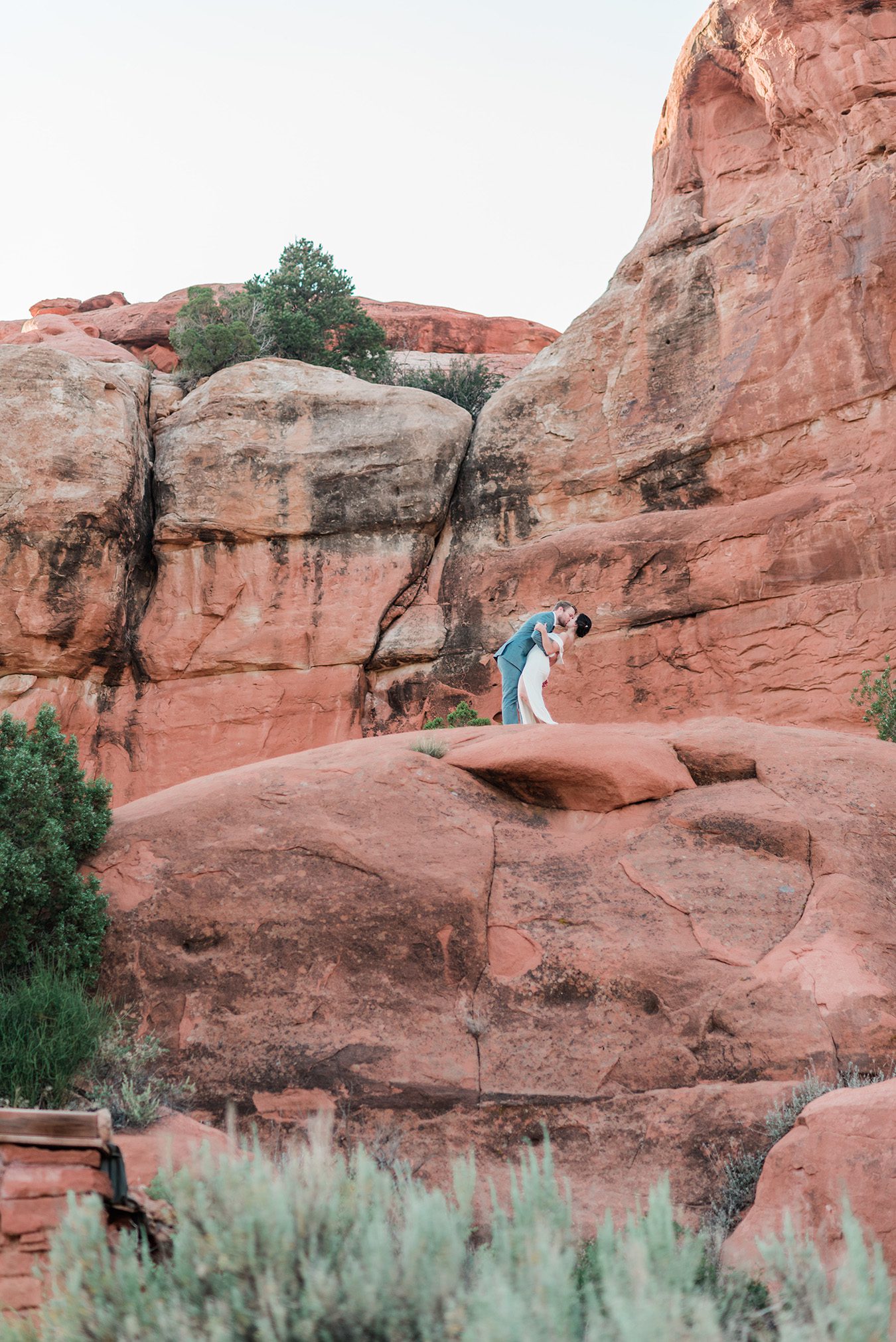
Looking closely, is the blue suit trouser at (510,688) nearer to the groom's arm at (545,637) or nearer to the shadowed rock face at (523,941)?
the groom's arm at (545,637)

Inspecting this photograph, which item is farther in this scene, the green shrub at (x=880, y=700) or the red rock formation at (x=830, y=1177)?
the green shrub at (x=880, y=700)

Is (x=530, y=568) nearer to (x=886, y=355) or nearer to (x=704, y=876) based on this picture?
(x=886, y=355)

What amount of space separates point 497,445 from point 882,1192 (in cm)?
1419

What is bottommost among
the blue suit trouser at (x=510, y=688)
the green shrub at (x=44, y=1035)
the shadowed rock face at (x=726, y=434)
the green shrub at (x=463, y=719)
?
the green shrub at (x=44, y=1035)

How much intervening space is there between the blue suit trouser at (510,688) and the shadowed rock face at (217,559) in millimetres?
6065

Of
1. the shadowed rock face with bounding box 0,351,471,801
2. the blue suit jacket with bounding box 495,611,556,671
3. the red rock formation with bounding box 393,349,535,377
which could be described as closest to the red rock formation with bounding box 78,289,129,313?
the red rock formation with bounding box 393,349,535,377

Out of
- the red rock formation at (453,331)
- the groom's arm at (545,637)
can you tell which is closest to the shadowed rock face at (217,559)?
the groom's arm at (545,637)

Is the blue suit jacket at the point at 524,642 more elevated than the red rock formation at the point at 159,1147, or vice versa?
the blue suit jacket at the point at 524,642

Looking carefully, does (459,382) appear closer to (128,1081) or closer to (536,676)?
(536,676)

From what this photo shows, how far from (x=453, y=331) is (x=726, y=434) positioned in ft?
54.0

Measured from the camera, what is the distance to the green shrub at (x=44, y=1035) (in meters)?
5.48

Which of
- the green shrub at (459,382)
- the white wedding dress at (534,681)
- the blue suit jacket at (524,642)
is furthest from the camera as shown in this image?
the green shrub at (459,382)

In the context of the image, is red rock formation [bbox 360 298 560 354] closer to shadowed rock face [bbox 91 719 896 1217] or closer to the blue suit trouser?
the blue suit trouser

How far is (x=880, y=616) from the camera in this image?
46.7ft
